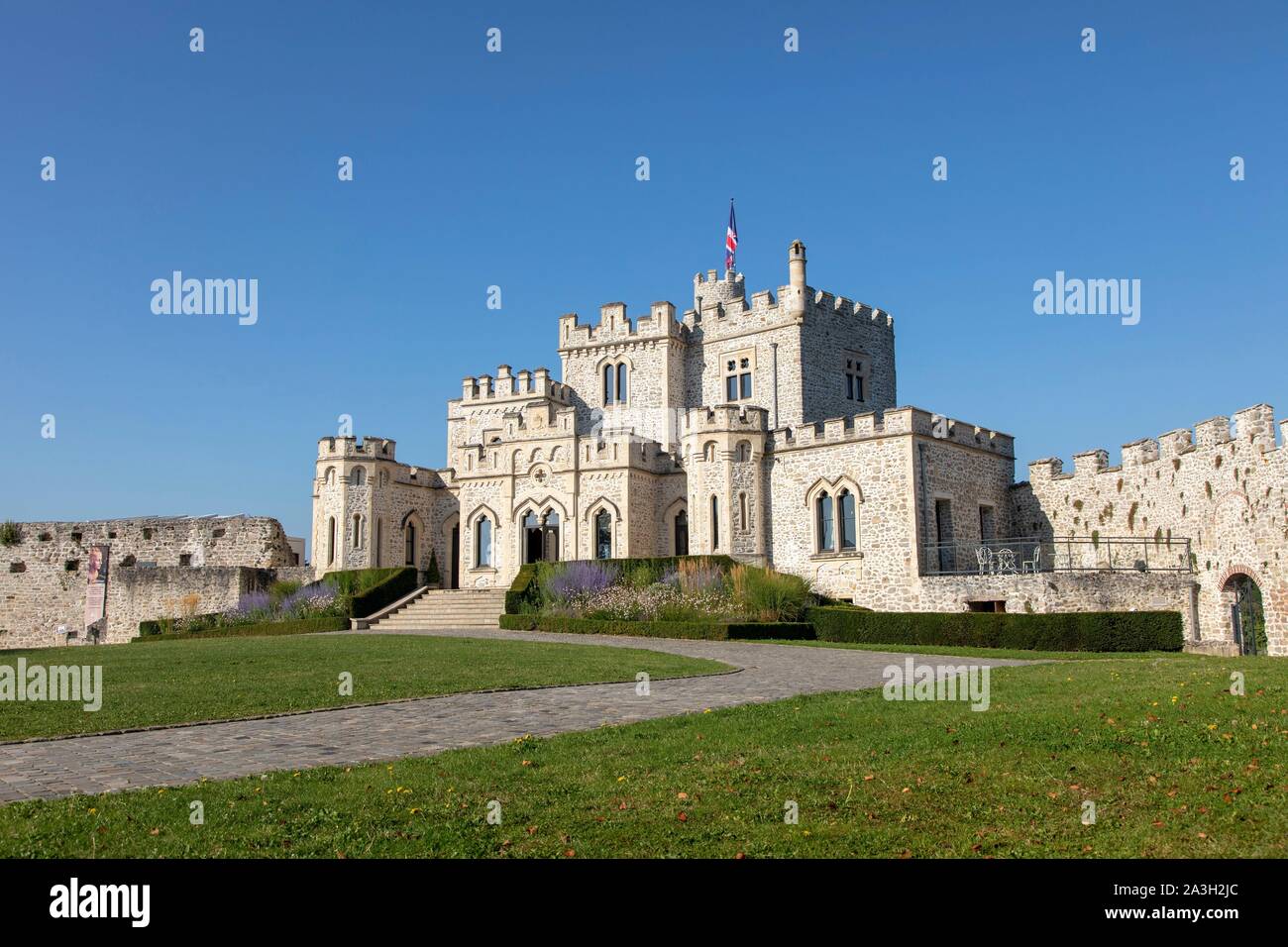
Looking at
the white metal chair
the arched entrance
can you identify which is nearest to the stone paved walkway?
the arched entrance

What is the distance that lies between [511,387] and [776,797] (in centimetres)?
4178

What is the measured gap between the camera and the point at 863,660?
19984 mm

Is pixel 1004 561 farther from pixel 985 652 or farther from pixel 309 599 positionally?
pixel 309 599

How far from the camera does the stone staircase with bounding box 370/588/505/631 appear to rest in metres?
33.2

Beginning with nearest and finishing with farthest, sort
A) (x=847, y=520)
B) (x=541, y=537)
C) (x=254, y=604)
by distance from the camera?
1. (x=847, y=520)
2. (x=254, y=604)
3. (x=541, y=537)

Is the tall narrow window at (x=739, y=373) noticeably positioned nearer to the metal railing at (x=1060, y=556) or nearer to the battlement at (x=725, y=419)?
the battlement at (x=725, y=419)

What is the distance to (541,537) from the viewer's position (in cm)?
4038

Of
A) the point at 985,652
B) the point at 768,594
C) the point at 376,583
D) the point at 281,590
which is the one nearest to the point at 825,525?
the point at 768,594

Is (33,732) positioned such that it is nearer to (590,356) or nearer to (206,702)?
(206,702)

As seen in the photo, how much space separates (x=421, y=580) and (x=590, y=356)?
42.6ft

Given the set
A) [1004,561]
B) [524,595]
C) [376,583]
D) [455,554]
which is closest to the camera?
[1004,561]

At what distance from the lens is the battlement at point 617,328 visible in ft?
150

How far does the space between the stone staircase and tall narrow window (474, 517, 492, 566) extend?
3.34m

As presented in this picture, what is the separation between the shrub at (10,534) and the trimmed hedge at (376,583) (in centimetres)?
1732
